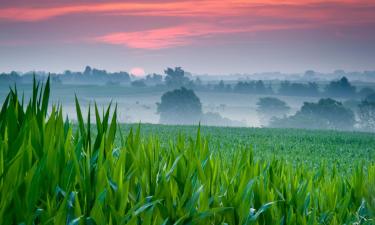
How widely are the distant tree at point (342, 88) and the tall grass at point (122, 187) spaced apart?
5535 inches

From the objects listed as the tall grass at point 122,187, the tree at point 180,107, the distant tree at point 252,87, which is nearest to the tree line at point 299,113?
the tree at point 180,107

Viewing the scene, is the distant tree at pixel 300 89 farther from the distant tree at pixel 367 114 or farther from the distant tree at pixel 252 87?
the distant tree at pixel 367 114

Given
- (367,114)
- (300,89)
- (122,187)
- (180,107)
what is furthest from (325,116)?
(122,187)

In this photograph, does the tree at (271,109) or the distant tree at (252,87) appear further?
the distant tree at (252,87)

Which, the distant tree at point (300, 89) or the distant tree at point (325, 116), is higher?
the distant tree at point (300, 89)

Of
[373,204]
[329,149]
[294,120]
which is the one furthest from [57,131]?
[294,120]

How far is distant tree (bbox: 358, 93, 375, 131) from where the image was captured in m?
101

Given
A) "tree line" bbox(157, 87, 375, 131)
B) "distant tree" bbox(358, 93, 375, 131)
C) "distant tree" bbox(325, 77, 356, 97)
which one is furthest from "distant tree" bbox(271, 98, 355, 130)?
"distant tree" bbox(325, 77, 356, 97)

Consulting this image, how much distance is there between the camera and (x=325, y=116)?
328ft

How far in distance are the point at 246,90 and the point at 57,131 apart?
142 meters

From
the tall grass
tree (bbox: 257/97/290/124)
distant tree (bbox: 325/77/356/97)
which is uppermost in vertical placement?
distant tree (bbox: 325/77/356/97)

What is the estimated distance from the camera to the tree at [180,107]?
4281 inches

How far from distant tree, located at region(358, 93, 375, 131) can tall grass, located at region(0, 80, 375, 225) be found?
3980 inches

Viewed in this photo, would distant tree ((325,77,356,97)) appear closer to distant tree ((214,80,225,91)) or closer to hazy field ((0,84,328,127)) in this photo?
hazy field ((0,84,328,127))
